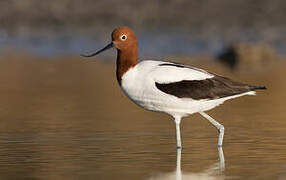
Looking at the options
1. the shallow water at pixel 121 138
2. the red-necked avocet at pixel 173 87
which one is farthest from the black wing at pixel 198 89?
the shallow water at pixel 121 138

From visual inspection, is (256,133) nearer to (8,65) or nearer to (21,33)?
(8,65)

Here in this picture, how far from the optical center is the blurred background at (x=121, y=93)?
9.14 metres

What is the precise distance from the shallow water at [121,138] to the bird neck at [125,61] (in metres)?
0.78

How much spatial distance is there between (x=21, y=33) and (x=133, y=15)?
3247 mm

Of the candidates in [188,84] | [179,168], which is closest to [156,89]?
[188,84]

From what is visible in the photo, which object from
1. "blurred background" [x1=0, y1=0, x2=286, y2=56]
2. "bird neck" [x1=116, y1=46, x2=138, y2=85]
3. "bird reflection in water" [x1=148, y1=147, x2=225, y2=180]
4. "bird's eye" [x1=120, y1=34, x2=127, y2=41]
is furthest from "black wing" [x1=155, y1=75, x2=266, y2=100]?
"blurred background" [x1=0, y1=0, x2=286, y2=56]

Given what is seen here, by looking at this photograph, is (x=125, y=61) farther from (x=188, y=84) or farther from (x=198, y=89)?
(x=198, y=89)

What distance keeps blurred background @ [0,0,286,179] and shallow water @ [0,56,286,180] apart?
0.01 metres

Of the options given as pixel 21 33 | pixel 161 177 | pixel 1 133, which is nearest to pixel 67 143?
pixel 1 133

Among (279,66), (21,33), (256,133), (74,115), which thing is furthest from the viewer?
(21,33)

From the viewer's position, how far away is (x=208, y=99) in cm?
1005

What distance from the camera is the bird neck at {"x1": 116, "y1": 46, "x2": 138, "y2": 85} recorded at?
1016 cm

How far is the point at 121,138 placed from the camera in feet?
34.6

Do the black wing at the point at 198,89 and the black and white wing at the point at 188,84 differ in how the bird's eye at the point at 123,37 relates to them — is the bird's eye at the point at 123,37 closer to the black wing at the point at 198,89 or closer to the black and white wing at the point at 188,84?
the black and white wing at the point at 188,84
